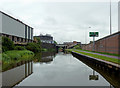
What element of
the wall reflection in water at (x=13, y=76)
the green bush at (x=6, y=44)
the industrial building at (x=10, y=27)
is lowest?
the wall reflection in water at (x=13, y=76)

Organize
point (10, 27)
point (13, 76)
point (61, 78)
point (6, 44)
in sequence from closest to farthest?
1. point (61, 78)
2. point (13, 76)
3. point (6, 44)
4. point (10, 27)

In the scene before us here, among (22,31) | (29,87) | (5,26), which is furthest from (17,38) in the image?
(29,87)

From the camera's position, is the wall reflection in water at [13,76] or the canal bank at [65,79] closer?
the canal bank at [65,79]

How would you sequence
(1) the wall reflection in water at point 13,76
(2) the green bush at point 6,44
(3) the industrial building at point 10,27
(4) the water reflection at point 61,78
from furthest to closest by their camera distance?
(3) the industrial building at point 10,27 < (2) the green bush at point 6,44 < (1) the wall reflection in water at point 13,76 < (4) the water reflection at point 61,78

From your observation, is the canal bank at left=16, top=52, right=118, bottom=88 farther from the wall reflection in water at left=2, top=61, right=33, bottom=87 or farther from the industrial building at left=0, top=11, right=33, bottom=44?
the industrial building at left=0, top=11, right=33, bottom=44

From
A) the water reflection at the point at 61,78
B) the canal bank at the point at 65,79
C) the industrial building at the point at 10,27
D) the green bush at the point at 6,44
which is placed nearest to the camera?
the canal bank at the point at 65,79

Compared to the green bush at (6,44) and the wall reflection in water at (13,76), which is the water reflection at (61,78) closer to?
the wall reflection in water at (13,76)

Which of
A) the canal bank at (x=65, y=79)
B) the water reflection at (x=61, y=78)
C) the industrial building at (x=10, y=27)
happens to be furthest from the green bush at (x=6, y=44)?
the canal bank at (x=65, y=79)

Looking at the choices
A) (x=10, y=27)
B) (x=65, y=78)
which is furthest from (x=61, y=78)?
(x=10, y=27)

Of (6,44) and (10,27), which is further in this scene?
(10,27)

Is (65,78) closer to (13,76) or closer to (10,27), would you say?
(13,76)

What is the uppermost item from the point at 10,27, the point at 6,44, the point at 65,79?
the point at 10,27

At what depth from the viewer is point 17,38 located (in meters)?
48.5

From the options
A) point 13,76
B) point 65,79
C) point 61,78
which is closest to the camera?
point 65,79
